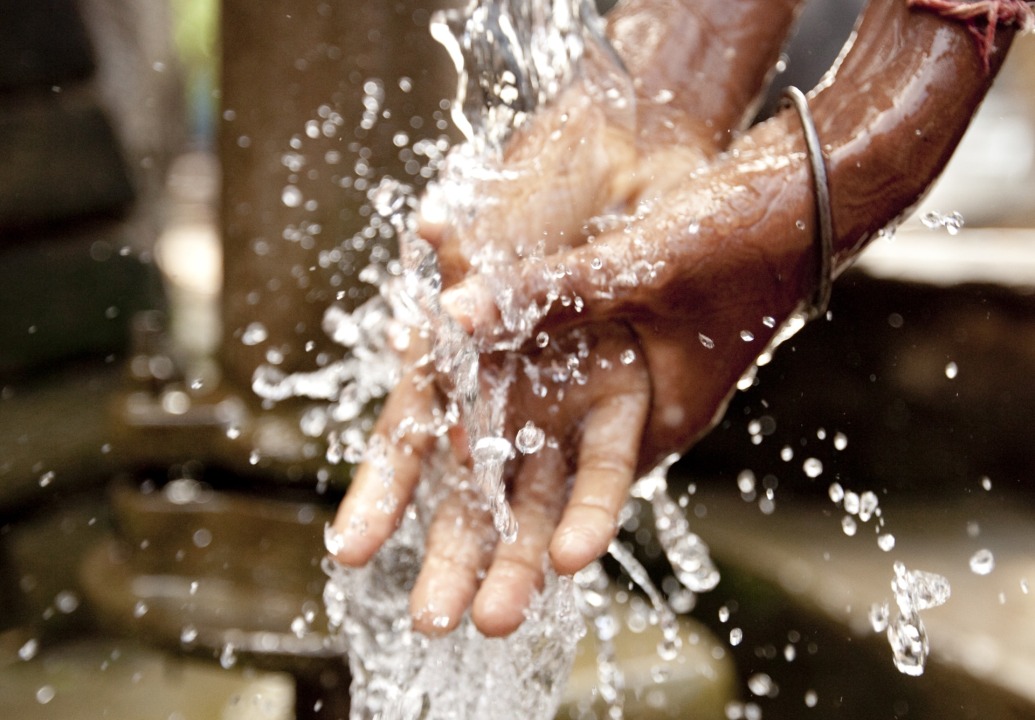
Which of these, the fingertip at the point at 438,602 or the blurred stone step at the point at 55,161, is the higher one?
the fingertip at the point at 438,602

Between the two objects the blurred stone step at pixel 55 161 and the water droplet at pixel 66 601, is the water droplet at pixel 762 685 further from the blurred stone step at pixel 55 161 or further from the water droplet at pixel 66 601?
the blurred stone step at pixel 55 161

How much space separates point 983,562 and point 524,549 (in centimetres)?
150

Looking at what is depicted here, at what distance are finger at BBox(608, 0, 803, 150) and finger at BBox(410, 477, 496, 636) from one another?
0.79m

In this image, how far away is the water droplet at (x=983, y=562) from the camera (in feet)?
7.30

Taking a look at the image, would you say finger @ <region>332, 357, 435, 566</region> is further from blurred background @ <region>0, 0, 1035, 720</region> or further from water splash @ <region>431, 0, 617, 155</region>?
water splash @ <region>431, 0, 617, 155</region>

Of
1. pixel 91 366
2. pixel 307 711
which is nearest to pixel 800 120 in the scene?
pixel 307 711

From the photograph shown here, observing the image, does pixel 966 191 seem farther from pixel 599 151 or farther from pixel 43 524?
pixel 43 524

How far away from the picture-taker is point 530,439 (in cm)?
144

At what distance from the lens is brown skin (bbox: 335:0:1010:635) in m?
1.28

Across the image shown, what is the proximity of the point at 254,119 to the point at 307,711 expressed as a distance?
1.36 meters

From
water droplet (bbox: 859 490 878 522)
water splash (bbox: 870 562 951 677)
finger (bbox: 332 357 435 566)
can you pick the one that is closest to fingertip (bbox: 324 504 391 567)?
finger (bbox: 332 357 435 566)

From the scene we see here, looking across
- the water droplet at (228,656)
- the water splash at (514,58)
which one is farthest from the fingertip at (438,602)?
the water splash at (514,58)

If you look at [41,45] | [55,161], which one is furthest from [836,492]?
[41,45]

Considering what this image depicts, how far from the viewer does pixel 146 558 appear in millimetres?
2387
